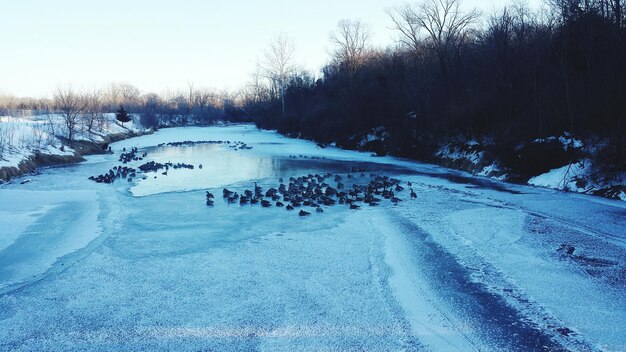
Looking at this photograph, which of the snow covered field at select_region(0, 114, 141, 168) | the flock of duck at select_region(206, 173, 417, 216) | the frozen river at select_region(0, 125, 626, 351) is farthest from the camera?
the snow covered field at select_region(0, 114, 141, 168)

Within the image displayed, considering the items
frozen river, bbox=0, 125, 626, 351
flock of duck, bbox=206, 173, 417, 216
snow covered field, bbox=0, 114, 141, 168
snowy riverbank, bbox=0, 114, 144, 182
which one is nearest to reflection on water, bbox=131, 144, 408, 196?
flock of duck, bbox=206, 173, 417, 216

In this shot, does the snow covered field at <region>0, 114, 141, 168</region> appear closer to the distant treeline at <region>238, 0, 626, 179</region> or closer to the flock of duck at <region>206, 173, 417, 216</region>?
the flock of duck at <region>206, 173, 417, 216</region>

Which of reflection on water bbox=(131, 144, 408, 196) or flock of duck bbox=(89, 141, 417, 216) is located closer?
flock of duck bbox=(89, 141, 417, 216)

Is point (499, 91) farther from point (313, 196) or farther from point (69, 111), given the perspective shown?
point (69, 111)

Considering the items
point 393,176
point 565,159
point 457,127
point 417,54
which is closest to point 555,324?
point 565,159

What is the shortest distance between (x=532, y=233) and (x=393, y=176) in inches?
345

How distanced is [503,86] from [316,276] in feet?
51.1

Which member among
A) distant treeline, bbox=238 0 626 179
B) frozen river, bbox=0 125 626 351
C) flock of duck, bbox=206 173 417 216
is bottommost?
frozen river, bbox=0 125 626 351

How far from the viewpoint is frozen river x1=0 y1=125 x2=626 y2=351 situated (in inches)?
176

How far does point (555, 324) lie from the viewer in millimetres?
4617

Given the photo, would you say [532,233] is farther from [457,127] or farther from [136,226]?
[457,127]

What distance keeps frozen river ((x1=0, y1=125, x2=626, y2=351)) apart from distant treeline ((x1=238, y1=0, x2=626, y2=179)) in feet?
13.7

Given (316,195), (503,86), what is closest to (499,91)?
(503,86)

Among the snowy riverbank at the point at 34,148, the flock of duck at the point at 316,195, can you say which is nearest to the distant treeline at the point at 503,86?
the flock of duck at the point at 316,195
